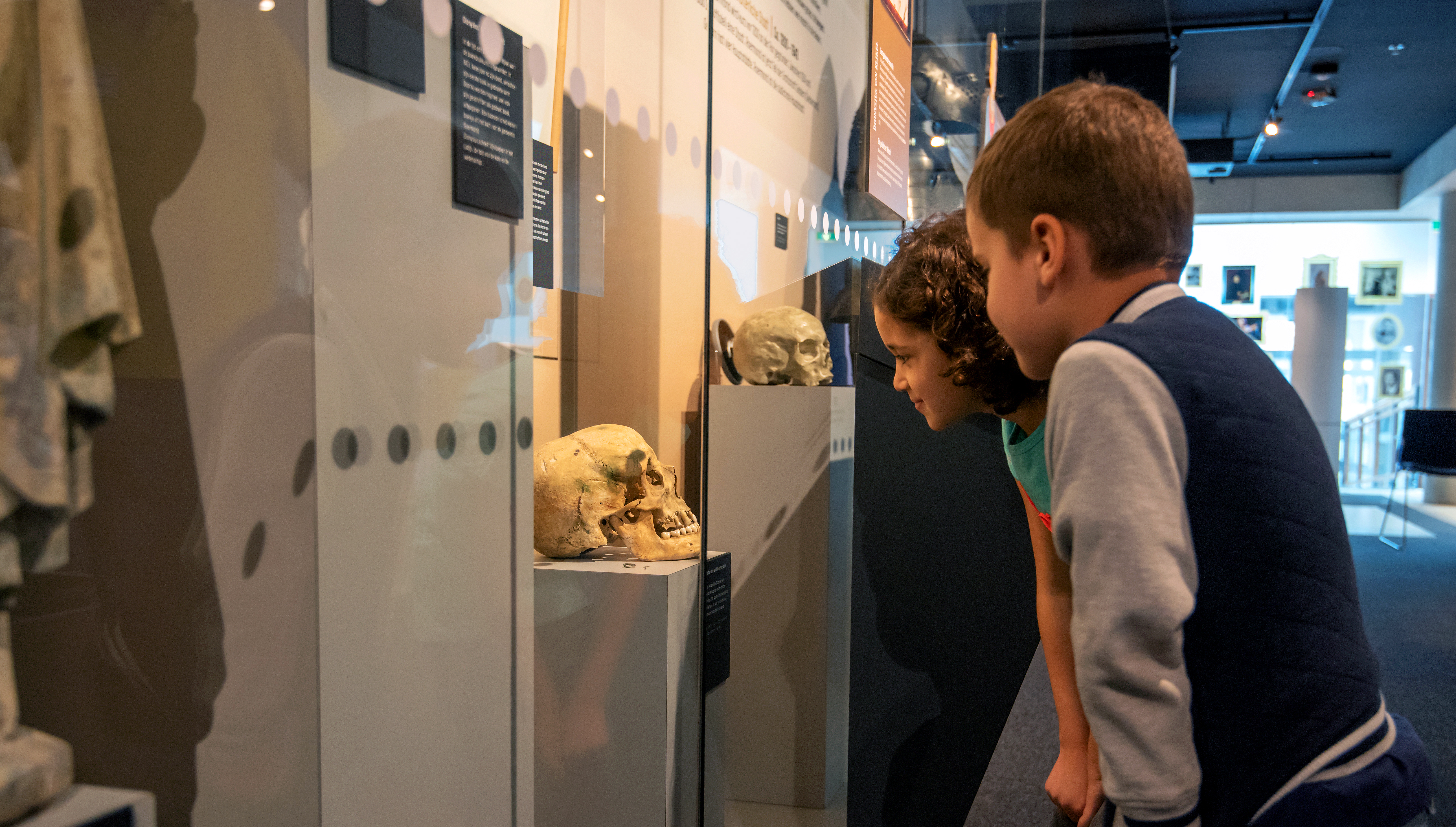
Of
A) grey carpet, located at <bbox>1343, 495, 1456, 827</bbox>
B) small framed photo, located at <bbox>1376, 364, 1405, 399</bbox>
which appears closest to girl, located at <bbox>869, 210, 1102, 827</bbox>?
grey carpet, located at <bbox>1343, 495, 1456, 827</bbox>

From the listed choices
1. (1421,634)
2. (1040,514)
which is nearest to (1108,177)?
(1040,514)

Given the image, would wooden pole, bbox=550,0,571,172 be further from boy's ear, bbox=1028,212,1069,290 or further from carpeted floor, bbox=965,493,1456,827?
carpeted floor, bbox=965,493,1456,827

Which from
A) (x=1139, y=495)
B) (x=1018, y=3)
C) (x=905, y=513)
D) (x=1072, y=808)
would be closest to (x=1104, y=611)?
(x=1139, y=495)

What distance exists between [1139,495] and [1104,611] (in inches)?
4.0

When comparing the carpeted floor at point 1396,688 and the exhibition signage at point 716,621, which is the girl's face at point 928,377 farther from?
the carpeted floor at point 1396,688

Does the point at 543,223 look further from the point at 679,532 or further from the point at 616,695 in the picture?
the point at 616,695

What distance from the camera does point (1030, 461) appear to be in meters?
1.47

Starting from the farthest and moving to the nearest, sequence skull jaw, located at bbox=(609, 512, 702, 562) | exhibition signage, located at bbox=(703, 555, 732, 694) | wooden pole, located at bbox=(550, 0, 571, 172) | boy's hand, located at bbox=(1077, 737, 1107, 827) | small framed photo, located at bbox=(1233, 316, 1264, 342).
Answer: small framed photo, located at bbox=(1233, 316, 1264, 342)
skull jaw, located at bbox=(609, 512, 702, 562)
wooden pole, located at bbox=(550, 0, 571, 172)
exhibition signage, located at bbox=(703, 555, 732, 694)
boy's hand, located at bbox=(1077, 737, 1107, 827)

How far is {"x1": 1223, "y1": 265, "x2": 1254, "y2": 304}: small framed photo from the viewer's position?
37.2 feet

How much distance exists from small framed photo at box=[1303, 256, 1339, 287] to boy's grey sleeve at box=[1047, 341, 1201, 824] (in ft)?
40.7

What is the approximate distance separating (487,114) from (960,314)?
2.41 ft

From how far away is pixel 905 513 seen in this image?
2186 millimetres

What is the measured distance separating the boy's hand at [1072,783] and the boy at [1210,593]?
0.50 meters

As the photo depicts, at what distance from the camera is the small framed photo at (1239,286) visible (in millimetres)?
11328
